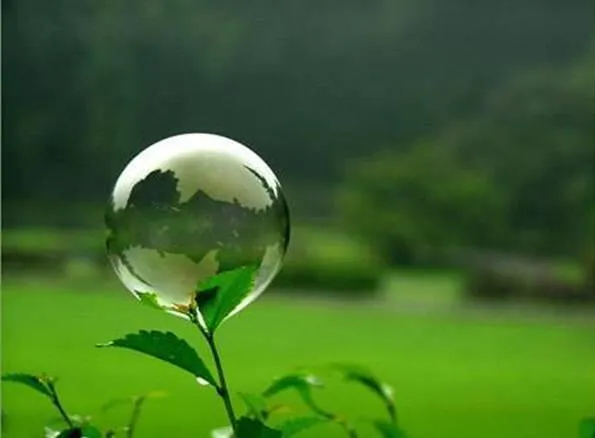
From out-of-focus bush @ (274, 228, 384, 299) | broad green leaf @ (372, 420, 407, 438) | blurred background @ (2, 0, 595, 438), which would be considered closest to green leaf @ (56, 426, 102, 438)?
broad green leaf @ (372, 420, 407, 438)

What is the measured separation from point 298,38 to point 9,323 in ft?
4.63

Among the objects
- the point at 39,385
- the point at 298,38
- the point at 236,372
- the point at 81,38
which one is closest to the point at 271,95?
the point at 298,38

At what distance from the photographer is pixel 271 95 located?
12.6ft

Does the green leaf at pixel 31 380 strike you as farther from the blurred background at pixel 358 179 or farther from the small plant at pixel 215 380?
the blurred background at pixel 358 179

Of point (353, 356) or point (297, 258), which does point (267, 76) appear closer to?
point (297, 258)

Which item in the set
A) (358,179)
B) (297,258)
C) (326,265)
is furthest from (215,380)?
(358,179)

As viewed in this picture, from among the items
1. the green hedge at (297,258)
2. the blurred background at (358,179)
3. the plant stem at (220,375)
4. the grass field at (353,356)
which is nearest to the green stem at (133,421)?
the plant stem at (220,375)

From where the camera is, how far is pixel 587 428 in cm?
55

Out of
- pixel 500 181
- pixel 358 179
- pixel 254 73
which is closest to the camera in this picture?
pixel 254 73

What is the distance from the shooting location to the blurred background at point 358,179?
366 cm

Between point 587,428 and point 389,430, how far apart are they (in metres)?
0.09

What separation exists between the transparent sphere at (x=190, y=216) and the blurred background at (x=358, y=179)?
2.91 meters

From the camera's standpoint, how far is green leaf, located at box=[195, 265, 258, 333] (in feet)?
1.51

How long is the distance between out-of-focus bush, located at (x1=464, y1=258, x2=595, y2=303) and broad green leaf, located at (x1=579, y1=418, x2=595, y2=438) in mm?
3667
